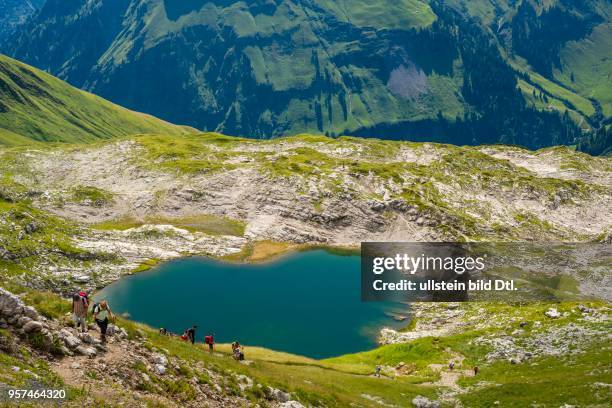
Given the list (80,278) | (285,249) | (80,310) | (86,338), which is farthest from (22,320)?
(285,249)

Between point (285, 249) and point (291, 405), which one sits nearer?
point (291, 405)

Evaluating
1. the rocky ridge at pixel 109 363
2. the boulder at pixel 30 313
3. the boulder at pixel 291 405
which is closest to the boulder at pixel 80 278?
the rocky ridge at pixel 109 363

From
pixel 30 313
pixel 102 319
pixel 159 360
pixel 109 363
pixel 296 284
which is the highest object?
pixel 30 313

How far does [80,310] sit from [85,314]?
25.6 inches

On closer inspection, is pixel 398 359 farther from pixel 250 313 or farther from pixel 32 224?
pixel 32 224

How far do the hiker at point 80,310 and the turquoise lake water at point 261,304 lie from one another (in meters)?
58.0

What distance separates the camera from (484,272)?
12788cm

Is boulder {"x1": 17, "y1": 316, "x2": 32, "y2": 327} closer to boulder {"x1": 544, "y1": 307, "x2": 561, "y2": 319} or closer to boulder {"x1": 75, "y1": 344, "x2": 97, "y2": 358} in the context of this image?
boulder {"x1": 75, "y1": 344, "x2": 97, "y2": 358}

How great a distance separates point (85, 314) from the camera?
35.0 metres

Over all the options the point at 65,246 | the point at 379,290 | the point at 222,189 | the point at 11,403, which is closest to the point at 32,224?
the point at 65,246

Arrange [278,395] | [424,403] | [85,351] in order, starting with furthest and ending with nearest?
[424,403] < [278,395] < [85,351]

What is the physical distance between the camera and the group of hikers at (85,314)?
113 feet

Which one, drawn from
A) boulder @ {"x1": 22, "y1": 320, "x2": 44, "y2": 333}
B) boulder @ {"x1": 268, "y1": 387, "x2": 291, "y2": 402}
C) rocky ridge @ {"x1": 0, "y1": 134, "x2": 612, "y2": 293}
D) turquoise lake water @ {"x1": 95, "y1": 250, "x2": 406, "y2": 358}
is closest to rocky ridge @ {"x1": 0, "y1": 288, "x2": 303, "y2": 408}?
boulder @ {"x1": 22, "y1": 320, "x2": 44, "y2": 333}

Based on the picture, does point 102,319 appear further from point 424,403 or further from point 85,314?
point 424,403
